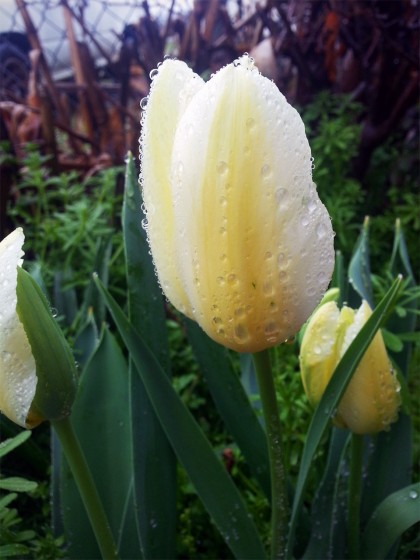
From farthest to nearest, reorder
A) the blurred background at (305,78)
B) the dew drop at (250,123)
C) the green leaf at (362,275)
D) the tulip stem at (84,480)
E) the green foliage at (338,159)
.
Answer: the blurred background at (305,78), the green foliage at (338,159), the green leaf at (362,275), the tulip stem at (84,480), the dew drop at (250,123)

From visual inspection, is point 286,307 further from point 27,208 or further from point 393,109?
point 393,109

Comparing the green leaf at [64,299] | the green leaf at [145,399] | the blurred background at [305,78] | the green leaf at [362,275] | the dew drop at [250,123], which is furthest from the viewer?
the blurred background at [305,78]

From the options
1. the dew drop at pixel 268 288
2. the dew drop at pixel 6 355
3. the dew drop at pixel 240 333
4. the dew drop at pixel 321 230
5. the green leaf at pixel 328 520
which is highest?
the dew drop at pixel 321 230

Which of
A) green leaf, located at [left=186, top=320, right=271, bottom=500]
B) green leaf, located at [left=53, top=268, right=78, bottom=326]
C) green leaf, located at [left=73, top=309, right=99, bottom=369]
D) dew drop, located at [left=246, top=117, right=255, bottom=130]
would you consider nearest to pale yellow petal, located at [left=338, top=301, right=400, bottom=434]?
green leaf, located at [left=186, top=320, right=271, bottom=500]

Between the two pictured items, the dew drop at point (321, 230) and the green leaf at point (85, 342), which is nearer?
the dew drop at point (321, 230)

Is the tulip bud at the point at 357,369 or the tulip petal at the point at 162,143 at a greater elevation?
the tulip petal at the point at 162,143

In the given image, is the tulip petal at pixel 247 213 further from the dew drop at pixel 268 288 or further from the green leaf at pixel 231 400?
the green leaf at pixel 231 400

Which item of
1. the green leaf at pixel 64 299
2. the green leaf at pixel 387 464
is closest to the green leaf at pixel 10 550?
the green leaf at pixel 387 464
